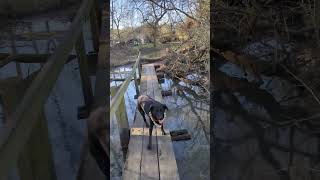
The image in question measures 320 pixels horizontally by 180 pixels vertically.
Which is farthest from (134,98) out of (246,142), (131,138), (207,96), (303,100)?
(303,100)

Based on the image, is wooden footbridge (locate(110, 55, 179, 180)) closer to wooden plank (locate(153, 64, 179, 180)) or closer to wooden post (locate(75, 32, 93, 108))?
wooden plank (locate(153, 64, 179, 180))

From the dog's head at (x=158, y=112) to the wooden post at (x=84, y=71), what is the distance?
40 centimetres

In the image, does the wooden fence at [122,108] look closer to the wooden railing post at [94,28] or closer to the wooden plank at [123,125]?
the wooden plank at [123,125]

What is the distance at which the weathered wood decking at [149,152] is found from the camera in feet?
4.13

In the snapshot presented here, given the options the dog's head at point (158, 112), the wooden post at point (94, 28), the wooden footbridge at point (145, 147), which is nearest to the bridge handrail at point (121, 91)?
the wooden footbridge at point (145, 147)

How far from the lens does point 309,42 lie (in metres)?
1.06

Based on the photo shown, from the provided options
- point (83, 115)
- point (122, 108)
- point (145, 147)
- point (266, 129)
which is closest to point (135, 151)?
point (145, 147)

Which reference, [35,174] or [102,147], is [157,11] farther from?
[35,174]

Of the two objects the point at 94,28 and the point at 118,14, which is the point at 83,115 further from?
the point at 118,14

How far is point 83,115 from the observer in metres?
0.75

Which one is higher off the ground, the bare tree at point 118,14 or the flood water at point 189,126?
the bare tree at point 118,14

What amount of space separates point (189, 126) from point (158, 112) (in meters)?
0.14

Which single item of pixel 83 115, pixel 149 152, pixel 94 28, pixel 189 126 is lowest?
pixel 149 152

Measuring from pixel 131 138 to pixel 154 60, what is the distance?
1.02 ft
